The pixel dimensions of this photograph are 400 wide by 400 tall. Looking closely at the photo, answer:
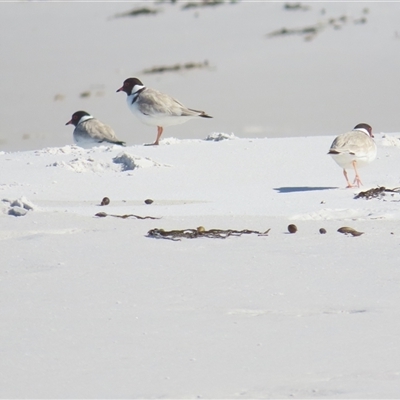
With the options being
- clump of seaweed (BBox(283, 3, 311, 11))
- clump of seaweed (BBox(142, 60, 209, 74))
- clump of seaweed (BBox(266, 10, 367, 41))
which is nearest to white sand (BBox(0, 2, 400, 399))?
clump of seaweed (BBox(142, 60, 209, 74))

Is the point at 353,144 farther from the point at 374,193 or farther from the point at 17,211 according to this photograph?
the point at 17,211

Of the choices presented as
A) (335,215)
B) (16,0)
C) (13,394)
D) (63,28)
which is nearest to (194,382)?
(13,394)

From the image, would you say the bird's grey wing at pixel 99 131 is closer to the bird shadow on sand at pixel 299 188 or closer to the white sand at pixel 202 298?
the white sand at pixel 202 298

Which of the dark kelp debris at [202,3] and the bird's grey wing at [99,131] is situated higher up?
the dark kelp debris at [202,3]

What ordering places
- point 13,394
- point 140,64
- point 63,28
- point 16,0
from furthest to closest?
point 16,0 → point 63,28 → point 140,64 → point 13,394

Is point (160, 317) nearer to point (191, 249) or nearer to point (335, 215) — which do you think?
point (191, 249)

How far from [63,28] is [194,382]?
16.7 meters

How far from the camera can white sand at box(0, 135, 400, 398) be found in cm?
360

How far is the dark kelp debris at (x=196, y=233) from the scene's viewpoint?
18.8ft

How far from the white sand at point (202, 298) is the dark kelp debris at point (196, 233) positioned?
0.07 m

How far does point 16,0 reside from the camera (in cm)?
2267

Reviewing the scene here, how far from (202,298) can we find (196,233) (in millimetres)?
1301

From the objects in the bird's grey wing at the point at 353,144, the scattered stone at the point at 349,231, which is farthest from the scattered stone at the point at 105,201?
the scattered stone at the point at 349,231

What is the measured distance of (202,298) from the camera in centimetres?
451
